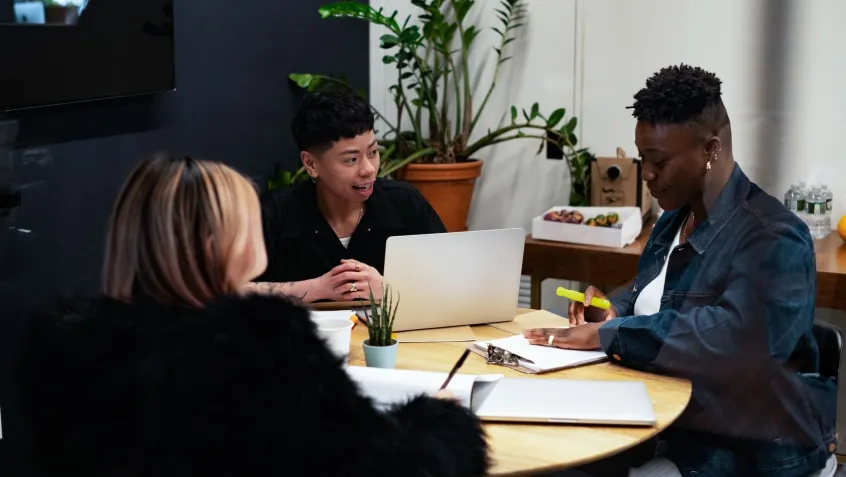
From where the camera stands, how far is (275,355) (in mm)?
1052

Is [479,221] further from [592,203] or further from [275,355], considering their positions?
[275,355]

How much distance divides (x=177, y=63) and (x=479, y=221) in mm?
1391

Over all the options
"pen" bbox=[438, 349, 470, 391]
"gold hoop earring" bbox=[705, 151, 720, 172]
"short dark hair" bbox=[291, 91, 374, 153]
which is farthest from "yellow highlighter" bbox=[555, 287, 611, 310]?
"short dark hair" bbox=[291, 91, 374, 153]

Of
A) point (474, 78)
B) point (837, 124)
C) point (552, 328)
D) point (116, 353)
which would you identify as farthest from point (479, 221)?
point (837, 124)

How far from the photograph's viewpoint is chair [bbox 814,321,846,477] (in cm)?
153

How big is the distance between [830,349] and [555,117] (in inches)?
67.0

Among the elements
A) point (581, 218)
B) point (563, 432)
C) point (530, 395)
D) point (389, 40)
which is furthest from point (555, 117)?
point (563, 432)

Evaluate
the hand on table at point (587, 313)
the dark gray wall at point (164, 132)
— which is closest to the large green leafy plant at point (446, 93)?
the dark gray wall at point (164, 132)

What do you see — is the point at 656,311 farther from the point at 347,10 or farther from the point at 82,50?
the point at 347,10

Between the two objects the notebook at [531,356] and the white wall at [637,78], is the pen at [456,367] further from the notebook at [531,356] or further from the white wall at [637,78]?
the white wall at [637,78]

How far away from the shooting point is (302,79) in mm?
3109

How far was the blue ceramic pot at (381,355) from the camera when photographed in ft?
5.25

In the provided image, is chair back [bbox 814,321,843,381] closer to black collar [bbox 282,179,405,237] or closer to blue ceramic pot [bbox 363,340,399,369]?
blue ceramic pot [bbox 363,340,399,369]

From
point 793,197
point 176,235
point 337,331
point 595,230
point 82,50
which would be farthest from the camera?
point 595,230
